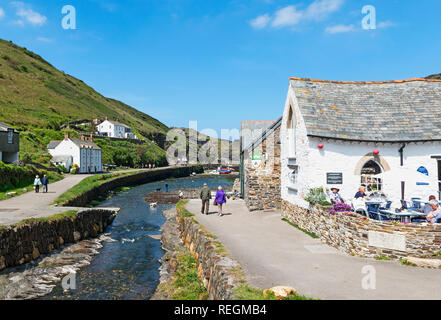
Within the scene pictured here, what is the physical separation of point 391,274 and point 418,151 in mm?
7290

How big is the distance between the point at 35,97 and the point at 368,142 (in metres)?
128

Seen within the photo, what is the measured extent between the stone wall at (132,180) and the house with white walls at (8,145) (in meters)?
10.3

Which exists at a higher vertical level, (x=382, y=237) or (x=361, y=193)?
(x=361, y=193)

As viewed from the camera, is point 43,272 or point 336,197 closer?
point 336,197

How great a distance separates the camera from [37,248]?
15641 mm

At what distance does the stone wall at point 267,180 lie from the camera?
19844mm

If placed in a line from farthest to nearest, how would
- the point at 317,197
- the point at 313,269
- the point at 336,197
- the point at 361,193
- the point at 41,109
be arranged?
the point at 41,109 → the point at 317,197 → the point at 361,193 → the point at 336,197 → the point at 313,269

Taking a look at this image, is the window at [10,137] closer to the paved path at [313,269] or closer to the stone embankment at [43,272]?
the stone embankment at [43,272]

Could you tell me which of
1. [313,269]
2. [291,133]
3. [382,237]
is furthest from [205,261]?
[291,133]

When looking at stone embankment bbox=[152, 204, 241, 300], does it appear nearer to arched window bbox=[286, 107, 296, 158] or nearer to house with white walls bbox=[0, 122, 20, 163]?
arched window bbox=[286, 107, 296, 158]

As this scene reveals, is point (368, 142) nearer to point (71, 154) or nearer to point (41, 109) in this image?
point (71, 154)

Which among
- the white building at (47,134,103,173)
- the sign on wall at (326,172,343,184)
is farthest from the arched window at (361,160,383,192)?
the white building at (47,134,103,173)

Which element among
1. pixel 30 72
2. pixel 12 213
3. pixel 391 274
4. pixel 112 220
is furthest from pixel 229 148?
pixel 391 274

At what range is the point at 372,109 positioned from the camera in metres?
14.8
